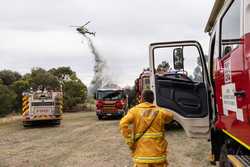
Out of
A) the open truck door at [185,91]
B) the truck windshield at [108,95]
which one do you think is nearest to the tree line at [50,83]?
the truck windshield at [108,95]

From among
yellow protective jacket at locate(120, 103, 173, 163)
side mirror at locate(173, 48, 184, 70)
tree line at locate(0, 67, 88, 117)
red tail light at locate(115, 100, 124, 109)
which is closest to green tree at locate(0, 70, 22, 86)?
tree line at locate(0, 67, 88, 117)

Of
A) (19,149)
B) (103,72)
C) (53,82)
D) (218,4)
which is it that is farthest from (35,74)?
(218,4)

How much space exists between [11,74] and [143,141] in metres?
44.3

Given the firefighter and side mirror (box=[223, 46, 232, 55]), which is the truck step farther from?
side mirror (box=[223, 46, 232, 55])

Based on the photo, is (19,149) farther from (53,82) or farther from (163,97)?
(53,82)

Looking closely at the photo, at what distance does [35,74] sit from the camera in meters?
43.8

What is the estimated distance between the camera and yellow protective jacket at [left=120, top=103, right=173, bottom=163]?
16.5 ft

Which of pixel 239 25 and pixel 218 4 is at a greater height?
pixel 218 4

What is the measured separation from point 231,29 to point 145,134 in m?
1.73

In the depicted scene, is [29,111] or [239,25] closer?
[239,25]

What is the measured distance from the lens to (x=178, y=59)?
706cm

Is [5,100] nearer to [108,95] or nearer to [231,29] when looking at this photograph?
[108,95]

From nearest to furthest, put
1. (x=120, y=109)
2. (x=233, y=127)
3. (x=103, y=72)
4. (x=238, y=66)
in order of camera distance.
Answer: (x=238, y=66) → (x=233, y=127) → (x=120, y=109) → (x=103, y=72)

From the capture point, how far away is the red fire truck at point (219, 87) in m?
3.85
